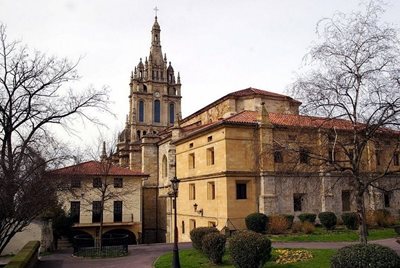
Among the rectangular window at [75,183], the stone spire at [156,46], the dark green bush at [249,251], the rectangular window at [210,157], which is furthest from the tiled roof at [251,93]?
the stone spire at [156,46]

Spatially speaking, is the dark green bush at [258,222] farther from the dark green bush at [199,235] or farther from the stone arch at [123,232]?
the stone arch at [123,232]

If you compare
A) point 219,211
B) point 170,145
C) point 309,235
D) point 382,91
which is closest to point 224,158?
point 219,211

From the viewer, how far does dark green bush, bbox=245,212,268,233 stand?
26.3 meters

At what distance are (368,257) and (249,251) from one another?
5189mm

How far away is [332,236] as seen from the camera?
24250 millimetres

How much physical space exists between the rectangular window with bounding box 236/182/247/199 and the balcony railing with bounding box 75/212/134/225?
1435 cm

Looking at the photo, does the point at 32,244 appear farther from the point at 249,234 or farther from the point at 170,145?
the point at 170,145

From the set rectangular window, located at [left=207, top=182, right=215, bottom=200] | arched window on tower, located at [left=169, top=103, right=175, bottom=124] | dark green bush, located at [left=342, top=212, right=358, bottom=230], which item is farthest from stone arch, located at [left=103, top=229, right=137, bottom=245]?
arched window on tower, located at [left=169, top=103, right=175, bottom=124]

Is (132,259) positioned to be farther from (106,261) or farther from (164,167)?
(164,167)

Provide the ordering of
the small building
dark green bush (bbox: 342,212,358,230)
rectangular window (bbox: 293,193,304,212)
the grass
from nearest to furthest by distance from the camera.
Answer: the grass
dark green bush (bbox: 342,212,358,230)
rectangular window (bbox: 293,193,304,212)
the small building

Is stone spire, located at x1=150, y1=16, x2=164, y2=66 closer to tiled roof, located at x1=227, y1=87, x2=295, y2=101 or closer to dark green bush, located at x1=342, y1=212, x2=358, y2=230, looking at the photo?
tiled roof, located at x1=227, y1=87, x2=295, y2=101

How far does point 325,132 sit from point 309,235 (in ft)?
38.1

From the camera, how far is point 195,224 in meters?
34.5

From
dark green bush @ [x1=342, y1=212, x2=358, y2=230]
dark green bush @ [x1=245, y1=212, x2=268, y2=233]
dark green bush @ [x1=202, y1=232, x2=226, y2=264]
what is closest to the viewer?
dark green bush @ [x1=202, y1=232, x2=226, y2=264]
